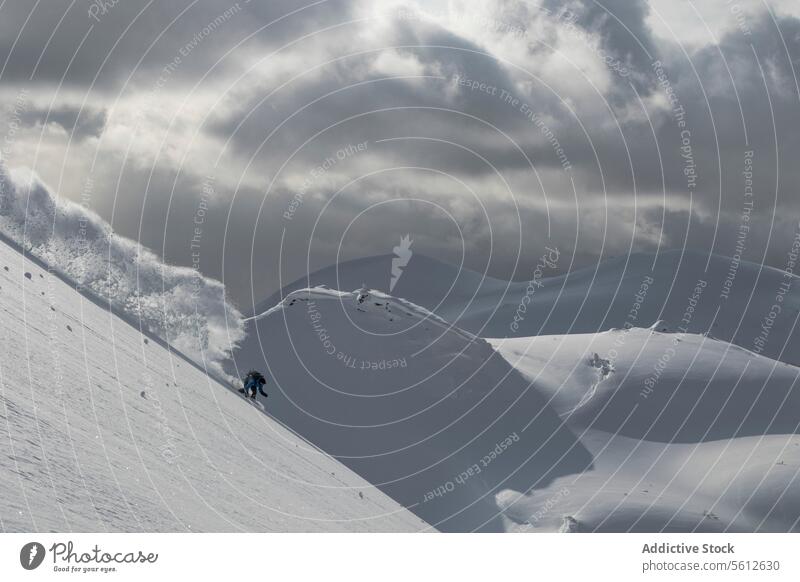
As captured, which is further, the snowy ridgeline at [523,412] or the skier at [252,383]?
the snowy ridgeline at [523,412]

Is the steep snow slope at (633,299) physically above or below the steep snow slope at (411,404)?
above

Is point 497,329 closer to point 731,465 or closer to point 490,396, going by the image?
point 490,396

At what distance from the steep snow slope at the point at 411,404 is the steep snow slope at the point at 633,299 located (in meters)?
64.9

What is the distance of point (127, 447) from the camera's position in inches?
815

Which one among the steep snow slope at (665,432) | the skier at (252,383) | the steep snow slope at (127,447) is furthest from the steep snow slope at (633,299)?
the steep snow slope at (127,447)

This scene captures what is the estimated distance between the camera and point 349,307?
6456 centimetres

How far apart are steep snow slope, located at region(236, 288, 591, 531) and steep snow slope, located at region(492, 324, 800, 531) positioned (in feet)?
7.61

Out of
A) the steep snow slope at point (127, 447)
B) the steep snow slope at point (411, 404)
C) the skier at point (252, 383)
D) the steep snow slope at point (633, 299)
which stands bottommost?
the steep snow slope at point (127, 447)

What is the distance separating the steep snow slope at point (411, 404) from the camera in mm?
53125

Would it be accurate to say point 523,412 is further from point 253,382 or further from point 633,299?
point 633,299

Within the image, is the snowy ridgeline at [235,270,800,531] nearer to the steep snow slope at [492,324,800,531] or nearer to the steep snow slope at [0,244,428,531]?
the steep snow slope at [492,324,800,531]

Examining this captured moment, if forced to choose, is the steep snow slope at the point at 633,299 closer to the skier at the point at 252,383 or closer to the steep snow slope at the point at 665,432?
the steep snow slope at the point at 665,432

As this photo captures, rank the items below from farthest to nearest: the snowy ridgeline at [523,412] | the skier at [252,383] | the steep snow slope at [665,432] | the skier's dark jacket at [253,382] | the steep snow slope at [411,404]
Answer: the steep snow slope at [411,404]
the snowy ridgeline at [523,412]
the steep snow slope at [665,432]
the skier's dark jacket at [253,382]
the skier at [252,383]

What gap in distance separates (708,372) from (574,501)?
22.2 meters
